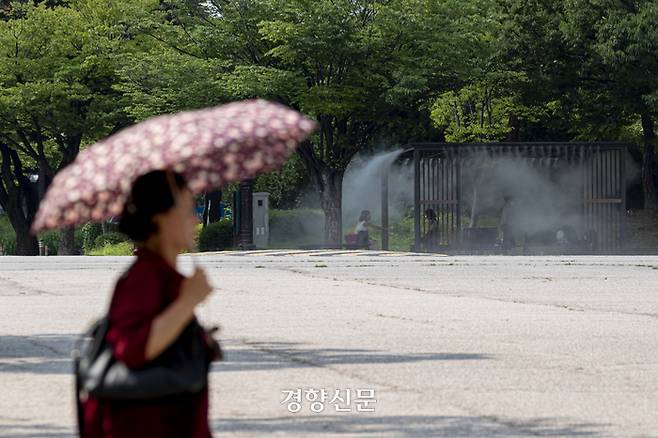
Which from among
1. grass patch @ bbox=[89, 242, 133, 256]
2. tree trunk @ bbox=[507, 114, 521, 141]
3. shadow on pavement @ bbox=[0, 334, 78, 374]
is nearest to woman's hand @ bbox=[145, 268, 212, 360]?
shadow on pavement @ bbox=[0, 334, 78, 374]

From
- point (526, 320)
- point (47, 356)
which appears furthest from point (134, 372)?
point (526, 320)

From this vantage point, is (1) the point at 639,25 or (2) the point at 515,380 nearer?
(2) the point at 515,380

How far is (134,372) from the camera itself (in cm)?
387

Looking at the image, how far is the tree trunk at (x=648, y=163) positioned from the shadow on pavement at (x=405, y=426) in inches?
1594

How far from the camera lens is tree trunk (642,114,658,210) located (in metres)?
48.3

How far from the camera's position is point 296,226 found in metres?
51.5

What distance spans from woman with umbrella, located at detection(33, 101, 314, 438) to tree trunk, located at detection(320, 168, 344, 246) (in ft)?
130

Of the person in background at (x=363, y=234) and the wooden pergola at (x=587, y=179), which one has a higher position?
the wooden pergola at (x=587, y=179)

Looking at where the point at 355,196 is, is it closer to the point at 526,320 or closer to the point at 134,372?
the point at 526,320

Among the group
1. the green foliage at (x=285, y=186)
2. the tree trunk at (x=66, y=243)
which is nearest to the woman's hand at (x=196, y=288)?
the tree trunk at (x=66, y=243)

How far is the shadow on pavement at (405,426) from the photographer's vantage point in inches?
312

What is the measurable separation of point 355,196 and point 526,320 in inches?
1809

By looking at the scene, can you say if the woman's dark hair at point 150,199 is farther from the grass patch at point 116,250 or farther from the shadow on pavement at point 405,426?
the grass patch at point 116,250

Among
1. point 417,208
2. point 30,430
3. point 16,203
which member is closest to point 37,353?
point 30,430
